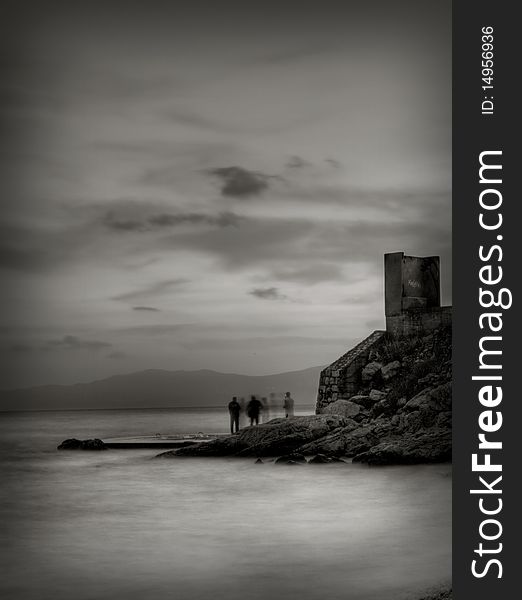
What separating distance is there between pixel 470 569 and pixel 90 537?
315 cm

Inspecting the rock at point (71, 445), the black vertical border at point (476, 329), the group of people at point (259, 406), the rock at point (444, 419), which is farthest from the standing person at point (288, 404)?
the black vertical border at point (476, 329)

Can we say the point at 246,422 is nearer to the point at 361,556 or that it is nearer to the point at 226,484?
the point at 226,484

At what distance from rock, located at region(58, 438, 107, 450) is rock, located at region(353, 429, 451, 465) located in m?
3.65

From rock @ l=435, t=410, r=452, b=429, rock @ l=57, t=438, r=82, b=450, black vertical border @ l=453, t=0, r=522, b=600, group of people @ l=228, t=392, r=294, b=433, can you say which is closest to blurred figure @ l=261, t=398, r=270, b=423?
group of people @ l=228, t=392, r=294, b=433

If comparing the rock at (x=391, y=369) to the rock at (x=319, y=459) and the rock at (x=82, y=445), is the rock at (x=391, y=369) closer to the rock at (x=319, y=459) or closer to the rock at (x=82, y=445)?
the rock at (x=319, y=459)

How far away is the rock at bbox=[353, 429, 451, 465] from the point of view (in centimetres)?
891

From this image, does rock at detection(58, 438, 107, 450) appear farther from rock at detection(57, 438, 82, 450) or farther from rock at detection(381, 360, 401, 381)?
rock at detection(381, 360, 401, 381)

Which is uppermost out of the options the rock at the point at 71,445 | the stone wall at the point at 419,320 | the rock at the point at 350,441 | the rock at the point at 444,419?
the stone wall at the point at 419,320

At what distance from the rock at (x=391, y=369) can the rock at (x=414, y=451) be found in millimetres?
2157

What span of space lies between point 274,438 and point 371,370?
1.79m

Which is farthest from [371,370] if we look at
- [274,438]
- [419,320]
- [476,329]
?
[476,329]

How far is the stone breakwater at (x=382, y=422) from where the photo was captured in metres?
9.25

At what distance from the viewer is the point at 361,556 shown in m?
6.00

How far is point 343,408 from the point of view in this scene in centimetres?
1129
